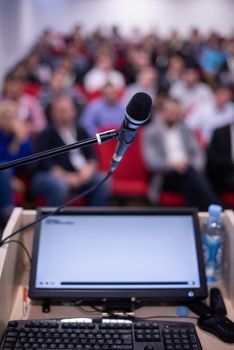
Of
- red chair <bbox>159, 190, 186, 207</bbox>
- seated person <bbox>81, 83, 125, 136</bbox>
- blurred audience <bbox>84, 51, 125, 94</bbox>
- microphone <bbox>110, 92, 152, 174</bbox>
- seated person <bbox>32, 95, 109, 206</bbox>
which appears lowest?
microphone <bbox>110, 92, 152, 174</bbox>

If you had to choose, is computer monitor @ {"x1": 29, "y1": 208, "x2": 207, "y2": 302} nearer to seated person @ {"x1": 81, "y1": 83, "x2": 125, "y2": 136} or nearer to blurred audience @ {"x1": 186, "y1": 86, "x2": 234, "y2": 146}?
seated person @ {"x1": 81, "y1": 83, "x2": 125, "y2": 136}

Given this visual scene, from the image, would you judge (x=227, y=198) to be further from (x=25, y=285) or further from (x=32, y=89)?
(x=32, y=89)

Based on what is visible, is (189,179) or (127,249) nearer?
(127,249)

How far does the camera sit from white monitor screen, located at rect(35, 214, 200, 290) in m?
1.14

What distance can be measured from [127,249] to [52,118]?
207 cm

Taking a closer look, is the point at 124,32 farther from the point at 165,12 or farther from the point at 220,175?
the point at 220,175

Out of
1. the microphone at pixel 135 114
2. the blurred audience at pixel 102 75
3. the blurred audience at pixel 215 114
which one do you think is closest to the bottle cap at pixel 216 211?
the microphone at pixel 135 114

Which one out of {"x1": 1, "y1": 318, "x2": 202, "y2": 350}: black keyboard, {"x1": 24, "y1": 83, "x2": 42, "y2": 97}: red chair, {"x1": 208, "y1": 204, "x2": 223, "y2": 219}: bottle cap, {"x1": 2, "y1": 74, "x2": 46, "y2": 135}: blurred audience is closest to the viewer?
{"x1": 1, "y1": 318, "x2": 202, "y2": 350}: black keyboard

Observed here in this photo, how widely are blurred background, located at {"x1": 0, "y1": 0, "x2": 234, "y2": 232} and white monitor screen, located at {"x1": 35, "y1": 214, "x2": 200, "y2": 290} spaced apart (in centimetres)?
42

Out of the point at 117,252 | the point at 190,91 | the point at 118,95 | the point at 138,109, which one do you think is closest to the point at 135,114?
the point at 138,109

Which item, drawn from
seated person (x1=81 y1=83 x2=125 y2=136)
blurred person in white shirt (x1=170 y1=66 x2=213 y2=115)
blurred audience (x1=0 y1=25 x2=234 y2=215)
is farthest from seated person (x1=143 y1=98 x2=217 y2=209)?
blurred person in white shirt (x1=170 y1=66 x2=213 y2=115)

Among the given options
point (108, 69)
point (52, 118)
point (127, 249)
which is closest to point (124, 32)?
point (108, 69)

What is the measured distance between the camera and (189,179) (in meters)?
2.93

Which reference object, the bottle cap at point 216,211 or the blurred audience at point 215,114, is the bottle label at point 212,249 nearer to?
the bottle cap at point 216,211
